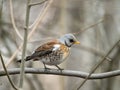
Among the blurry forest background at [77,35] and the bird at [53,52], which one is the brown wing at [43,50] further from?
the blurry forest background at [77,35]

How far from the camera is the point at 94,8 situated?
6285 millimetres

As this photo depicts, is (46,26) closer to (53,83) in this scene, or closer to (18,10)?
(18,10)

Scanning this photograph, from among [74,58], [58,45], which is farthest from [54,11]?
[58,45]

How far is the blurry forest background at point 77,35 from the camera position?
5551 mm

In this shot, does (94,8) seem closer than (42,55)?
No

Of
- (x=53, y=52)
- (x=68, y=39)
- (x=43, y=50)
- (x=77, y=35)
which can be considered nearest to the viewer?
(x=43, y=50)

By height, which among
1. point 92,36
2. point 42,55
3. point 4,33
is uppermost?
point 42,55

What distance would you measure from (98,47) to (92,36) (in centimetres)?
83

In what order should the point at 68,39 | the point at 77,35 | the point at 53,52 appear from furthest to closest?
1. the point at 77,35
2. the point at 68,39
3. the point at 53,52

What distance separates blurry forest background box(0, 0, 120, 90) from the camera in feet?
18.2

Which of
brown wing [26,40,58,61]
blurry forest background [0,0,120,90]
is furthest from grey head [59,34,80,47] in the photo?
→ blurry forest background [0,0,120,90]

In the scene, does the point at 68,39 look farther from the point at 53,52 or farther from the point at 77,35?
the point at 77,35

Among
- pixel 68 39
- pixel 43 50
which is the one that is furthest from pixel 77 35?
pixel 43 50

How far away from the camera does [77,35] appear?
6.62 meters
